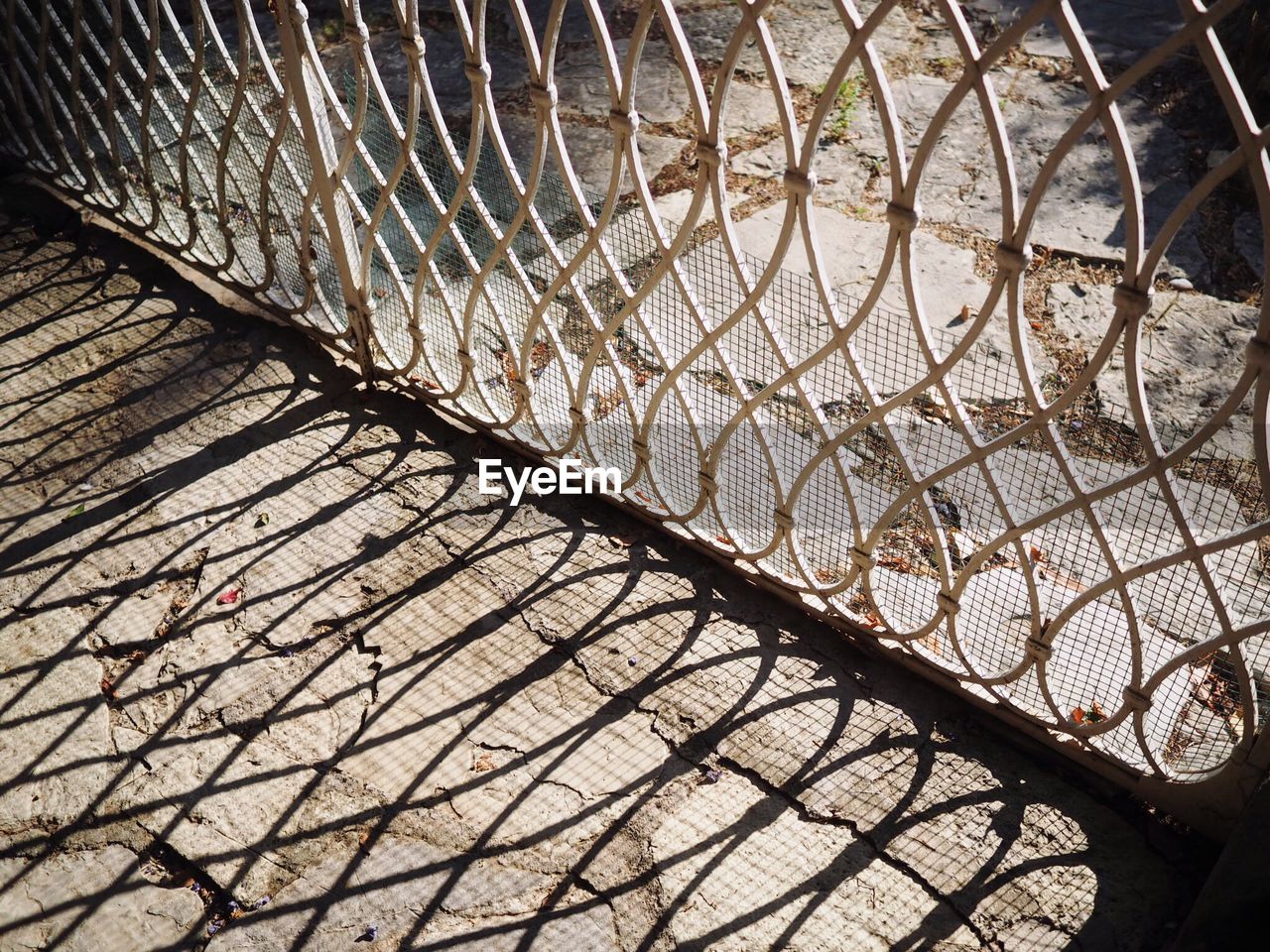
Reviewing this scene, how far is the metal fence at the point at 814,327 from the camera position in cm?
155

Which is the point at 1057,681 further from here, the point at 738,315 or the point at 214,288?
the point at 214,288

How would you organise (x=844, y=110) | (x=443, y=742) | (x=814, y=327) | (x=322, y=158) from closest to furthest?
(x=443, y=742), (x=322, y=158), (x=814, y=327), (x=844, y=110)

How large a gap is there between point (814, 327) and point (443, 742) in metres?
1.68

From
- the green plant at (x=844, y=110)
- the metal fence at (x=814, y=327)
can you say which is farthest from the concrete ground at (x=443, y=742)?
the green plant at (x=844, y=110)

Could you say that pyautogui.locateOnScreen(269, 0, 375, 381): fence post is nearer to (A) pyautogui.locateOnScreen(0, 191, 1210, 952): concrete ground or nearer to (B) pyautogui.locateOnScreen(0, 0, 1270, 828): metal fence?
(B) pyautogui.locateOnScreen(0, 0, 1270, 828): metal fence

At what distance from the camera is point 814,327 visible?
10.2 ft

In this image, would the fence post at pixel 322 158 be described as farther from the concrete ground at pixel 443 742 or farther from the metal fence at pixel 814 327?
the concrete ground at pixel 443 742

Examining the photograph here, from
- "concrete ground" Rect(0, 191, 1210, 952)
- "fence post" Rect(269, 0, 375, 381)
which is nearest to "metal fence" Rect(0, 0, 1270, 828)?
"fence post" Rect(269, 0, 375, 381)

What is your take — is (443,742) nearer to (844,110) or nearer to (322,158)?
(322,158)

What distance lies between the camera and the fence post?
2.25 meters

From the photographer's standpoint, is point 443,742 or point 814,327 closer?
point 443,742

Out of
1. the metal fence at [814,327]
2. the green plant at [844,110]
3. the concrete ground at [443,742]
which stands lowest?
the concrete ground at [443,742]

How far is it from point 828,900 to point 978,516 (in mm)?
1081

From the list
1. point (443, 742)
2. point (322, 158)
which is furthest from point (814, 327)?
point (443, 742)
